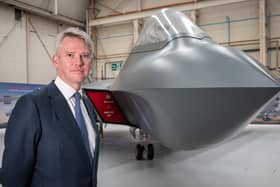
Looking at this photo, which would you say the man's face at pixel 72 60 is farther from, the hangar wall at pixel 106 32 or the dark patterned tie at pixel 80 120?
the hangar wall at pixel 106 32

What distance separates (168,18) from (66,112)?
7.35 feet

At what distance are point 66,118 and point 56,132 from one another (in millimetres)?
74

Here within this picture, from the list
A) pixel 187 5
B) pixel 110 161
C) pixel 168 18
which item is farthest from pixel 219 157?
pixel 187 5

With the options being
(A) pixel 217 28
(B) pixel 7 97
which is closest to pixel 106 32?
Result: (A) pixel 217 28

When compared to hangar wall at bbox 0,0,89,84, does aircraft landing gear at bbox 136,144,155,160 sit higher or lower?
lower

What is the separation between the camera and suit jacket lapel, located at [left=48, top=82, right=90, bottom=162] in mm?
1089

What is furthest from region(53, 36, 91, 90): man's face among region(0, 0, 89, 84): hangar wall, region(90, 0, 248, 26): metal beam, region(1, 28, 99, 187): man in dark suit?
region(0, 0, 89, 84): hangar wall

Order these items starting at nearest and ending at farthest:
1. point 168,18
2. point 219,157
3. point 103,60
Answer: point 168,18, point 219,157, point 103,60

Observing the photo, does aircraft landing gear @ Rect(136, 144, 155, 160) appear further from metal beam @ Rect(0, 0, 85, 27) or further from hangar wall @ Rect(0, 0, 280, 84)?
metal beam @ Rect(0, 0, 85, 27)

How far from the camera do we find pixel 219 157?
4.11 m

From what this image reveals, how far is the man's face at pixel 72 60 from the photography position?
1.15 m

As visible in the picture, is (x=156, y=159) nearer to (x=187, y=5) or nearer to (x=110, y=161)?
(x=110, y=161)

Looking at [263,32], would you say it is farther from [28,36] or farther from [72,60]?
[72,60]

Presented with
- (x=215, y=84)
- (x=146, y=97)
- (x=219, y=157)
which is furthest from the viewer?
(x=219, y=157)
